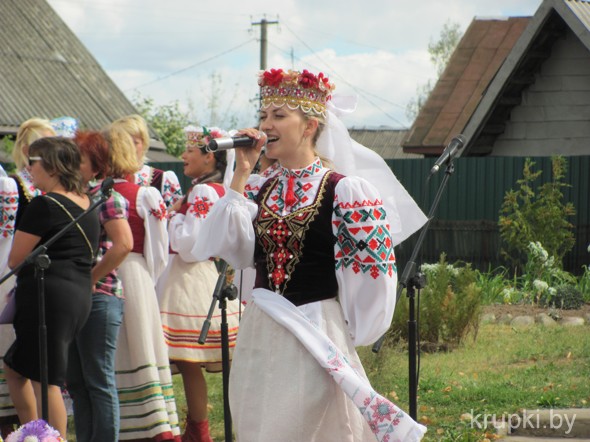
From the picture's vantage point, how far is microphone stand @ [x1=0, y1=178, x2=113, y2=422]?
4734 mm

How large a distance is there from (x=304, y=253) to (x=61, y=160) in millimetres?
1735

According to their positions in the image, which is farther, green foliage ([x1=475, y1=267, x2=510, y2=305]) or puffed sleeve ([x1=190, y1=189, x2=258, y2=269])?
green foliage ([x1=475, y1=267, x2=510, y2=305])

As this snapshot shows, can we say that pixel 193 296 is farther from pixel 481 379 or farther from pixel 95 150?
pixel 481 379

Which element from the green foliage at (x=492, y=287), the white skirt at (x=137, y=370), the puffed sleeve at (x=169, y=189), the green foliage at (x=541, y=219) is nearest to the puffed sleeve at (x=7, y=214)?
the white skirt at (x=137, y=370)

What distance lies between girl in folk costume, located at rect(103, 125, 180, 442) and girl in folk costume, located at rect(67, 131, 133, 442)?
0.99ft

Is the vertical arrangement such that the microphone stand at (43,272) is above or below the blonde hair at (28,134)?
below

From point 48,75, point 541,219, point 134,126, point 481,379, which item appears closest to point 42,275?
point 134,126

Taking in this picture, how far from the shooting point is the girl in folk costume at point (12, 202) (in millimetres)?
6289

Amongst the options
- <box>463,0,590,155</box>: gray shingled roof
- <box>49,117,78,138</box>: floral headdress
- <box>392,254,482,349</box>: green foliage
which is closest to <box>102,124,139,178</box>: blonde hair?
<box>49,117,78,138</box>: floral headdress

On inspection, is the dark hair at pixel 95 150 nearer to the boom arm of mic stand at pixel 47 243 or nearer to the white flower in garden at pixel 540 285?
the boom arm of mic stand at pixel 47 243

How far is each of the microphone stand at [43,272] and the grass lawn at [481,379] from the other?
204 cm

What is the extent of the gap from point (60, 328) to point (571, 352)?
16.3ft

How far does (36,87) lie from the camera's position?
77.0 ft

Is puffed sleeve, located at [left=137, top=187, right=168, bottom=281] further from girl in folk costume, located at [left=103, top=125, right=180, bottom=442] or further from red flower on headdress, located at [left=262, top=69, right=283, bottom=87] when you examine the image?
red flower on headdress, located at [left=262, top=69, right=283, bottom=87]
